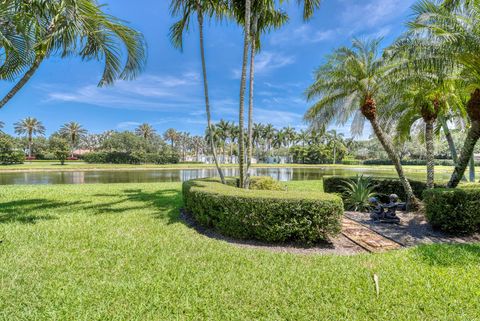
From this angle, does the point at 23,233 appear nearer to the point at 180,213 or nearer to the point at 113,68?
the point at 180,213

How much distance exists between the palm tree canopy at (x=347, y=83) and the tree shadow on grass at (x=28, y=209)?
9356 mm

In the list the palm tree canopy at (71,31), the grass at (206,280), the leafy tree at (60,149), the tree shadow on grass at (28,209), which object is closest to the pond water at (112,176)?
the tree shadow on grass at (28,209)

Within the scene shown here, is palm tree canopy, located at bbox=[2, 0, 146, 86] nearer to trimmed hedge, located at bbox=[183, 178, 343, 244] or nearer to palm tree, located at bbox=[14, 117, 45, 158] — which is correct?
trimmed hedge, located at bbox=[183, 178, 343, 244]

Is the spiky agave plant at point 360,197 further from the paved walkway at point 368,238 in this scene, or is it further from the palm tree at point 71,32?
the palm tree at point 71,32

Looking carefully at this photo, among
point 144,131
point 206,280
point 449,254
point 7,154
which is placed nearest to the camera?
point 206,280

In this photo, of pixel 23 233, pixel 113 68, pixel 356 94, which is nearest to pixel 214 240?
pixel 23 233

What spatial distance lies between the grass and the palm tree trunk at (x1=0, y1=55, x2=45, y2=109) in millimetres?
2630

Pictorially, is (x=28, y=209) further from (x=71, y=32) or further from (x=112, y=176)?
(x=112, y=176)

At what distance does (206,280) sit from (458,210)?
18.8 feet

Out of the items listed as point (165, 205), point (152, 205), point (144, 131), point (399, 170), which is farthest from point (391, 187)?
point (144, 131)

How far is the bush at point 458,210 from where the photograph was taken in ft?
17.4

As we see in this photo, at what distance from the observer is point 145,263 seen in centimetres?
364

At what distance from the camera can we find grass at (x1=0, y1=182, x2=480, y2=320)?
8.50 ft

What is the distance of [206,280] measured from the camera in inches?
125
